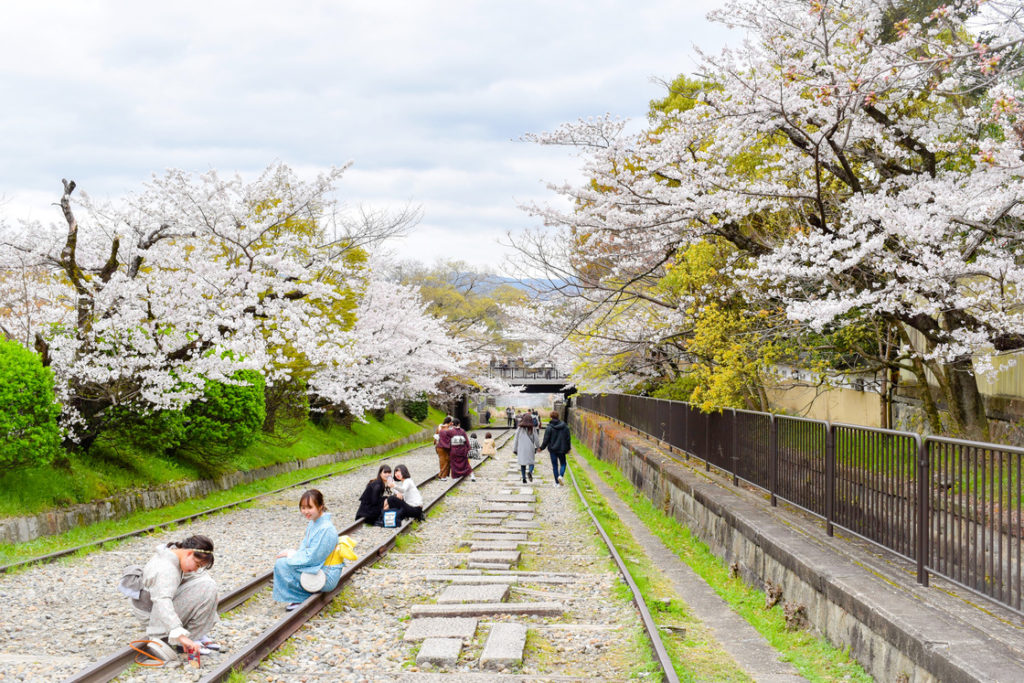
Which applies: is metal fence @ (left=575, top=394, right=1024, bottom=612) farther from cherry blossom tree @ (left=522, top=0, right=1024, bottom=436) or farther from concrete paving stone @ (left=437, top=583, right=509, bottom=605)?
concrete paving stone @ (left=437, top=583, right=509, bottom=605)

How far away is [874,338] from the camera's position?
1675 centimetres

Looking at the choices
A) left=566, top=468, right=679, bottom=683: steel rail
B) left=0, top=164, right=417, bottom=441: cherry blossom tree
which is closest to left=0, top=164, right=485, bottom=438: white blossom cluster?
left=0, top=164, right=417, bottom=441: cherry blossom tree

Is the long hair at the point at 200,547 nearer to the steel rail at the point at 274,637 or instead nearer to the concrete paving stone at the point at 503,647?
the steel rail at the point at 274,637

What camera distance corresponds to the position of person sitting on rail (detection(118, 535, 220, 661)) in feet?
21.1

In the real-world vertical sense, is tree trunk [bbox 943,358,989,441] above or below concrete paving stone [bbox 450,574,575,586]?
above

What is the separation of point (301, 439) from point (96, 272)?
15.6 metres

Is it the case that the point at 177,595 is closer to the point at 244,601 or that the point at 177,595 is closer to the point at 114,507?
the point at 244,601

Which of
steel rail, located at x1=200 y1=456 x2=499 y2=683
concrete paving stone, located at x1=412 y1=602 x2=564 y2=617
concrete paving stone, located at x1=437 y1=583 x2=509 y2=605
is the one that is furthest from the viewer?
concrete paving stone, located at x1=437 y1=583 x2=509 y2=605

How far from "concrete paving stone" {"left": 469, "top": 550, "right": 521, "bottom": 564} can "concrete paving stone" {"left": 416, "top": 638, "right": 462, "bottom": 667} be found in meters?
3.98

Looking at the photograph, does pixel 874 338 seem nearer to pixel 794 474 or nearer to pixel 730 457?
pixel 730 457

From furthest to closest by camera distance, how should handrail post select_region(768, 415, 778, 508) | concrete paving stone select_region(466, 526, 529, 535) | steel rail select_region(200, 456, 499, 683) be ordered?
concrete paving stone select_region(466, 526, 529, 535) < handrail post select_region(768, 415, 778, 508) < steel rail select_region(200, 456, 499, 683)

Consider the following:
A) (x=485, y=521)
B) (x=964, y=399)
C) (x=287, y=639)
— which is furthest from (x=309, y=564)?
(x=964, y=399)

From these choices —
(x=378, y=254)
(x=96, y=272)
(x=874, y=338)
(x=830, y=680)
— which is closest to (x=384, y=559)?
(x=830, y=680)

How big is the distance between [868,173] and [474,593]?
10040 millimetres
